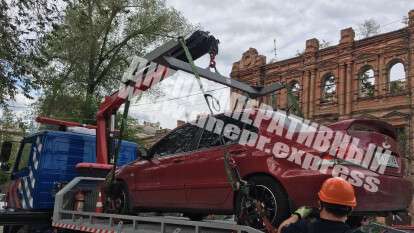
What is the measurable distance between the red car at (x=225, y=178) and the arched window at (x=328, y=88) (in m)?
19.2

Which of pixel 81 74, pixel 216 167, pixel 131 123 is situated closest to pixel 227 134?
pixel 216 167

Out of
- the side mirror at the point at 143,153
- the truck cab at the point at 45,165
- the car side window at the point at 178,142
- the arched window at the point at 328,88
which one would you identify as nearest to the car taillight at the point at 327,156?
the car side window at the point at 178,142

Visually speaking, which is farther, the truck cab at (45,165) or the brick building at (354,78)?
the brick building at (354,78)

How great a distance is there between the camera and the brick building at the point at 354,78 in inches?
849

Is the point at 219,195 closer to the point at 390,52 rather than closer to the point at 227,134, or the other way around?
the point at 227,134

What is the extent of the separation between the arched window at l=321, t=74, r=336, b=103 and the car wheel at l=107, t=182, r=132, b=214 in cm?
1900

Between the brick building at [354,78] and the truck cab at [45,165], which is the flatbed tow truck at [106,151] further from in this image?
the brick building at [354,78]

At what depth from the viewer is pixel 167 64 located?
6.21 m

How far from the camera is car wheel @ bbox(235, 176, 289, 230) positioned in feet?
15.4

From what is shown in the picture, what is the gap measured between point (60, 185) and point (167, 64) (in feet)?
11.7

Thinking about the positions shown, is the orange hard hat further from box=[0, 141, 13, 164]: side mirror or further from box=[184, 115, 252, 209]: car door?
box=[0, 141, 13, 164]: side mirror

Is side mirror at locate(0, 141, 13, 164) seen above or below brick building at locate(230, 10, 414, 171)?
below

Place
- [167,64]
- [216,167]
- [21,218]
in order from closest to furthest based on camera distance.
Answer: [216,167] → [167,64] → [21,218]

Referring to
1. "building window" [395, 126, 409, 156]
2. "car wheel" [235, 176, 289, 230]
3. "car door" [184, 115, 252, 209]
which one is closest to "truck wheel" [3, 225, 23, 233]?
"car door" [184, 115, 252, 209]
